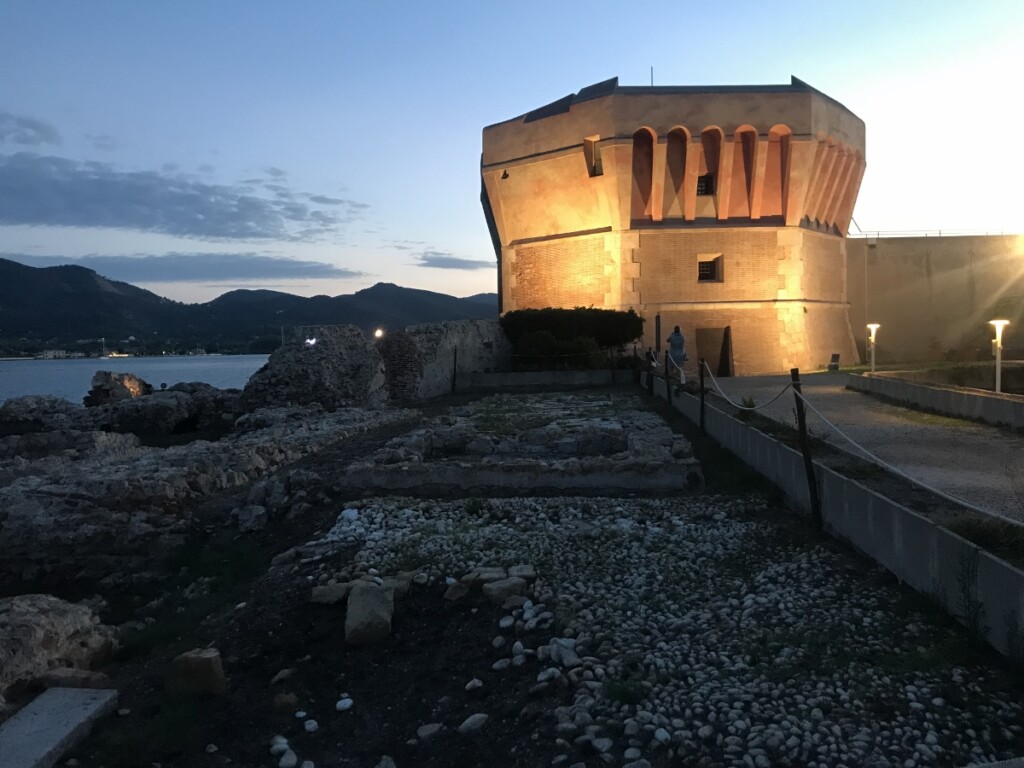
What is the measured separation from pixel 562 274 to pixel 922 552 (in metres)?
26.2

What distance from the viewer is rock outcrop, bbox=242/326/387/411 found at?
20.1 meters

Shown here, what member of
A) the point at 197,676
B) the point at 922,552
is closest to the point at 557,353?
the point at 922,552

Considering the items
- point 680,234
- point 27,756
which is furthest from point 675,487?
point 680,234

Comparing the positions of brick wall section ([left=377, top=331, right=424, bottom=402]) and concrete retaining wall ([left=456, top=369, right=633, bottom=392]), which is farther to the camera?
concrete retaining wall ([left=456, top=369, right=633, bottom=392])

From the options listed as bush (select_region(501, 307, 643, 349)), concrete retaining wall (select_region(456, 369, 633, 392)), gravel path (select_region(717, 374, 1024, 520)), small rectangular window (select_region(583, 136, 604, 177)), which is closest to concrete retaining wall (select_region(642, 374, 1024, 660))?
gravel path (select_region(717, 374, 1024, 520))

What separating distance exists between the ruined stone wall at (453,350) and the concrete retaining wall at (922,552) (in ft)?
53.1

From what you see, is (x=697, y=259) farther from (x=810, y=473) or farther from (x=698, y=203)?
(x=810, y=473)

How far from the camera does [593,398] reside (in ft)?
66.9

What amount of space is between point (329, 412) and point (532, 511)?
12405 millimetres

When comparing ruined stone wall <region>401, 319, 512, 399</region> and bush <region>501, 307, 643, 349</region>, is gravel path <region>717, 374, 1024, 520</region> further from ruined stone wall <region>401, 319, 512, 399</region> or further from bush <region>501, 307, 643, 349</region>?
bush <region>501, 307, 643, 349</region>

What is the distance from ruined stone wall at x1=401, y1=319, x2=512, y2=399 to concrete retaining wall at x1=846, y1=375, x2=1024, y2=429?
496 inches

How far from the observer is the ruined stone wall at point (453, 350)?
23062 mm

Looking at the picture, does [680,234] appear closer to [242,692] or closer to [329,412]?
[329,412]

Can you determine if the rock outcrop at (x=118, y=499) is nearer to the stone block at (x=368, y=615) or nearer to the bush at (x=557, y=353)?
the stone block at (x=368, y=615)
